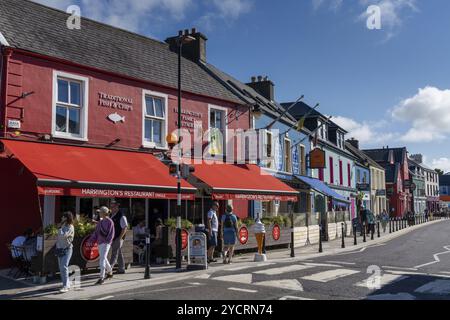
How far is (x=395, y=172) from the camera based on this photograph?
64.2 metres

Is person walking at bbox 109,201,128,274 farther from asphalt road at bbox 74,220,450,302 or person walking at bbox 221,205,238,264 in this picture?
person walking at bbox 221,205,238,264

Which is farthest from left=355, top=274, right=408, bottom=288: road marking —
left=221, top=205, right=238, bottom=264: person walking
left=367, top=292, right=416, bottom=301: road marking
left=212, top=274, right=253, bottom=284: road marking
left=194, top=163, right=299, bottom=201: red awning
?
left=194, top=163, right=299, bottom=201: red awning

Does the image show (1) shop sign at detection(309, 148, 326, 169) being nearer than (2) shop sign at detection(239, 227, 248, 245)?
No

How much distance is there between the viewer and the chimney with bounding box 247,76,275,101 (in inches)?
1168

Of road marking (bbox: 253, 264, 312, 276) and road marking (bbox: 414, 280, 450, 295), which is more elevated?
road marking (bbox: 253, 264, 312, 276)

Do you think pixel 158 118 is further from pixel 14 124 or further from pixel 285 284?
pixel 285 284

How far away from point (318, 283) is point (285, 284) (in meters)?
0.80

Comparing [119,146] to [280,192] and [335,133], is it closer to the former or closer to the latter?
[280,192]

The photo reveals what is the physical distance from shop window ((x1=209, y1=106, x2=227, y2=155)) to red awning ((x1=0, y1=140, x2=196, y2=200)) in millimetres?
4093

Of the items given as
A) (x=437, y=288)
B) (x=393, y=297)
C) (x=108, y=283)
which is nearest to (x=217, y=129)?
(x=108, y=283)

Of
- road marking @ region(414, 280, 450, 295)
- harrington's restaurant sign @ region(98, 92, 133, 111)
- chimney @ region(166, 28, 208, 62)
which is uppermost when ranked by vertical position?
chimney @ region(166, 28, 208, 62)

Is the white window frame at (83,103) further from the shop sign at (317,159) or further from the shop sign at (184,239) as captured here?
the shop sign at (317,159)
